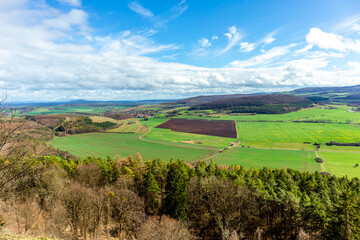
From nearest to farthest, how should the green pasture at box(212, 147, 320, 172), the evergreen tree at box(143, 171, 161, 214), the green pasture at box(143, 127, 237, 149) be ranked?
the evergreen tree at box(143, 171, 161, 214), the green pasture at box(212, 147, 320, 172), the green pasture at box(143, 127, 237, 149)

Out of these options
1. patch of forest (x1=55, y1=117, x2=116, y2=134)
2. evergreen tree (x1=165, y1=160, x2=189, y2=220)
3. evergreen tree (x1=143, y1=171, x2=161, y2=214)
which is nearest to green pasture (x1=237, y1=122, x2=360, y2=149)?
evergreen tree (x1=165, y1=160, x2=189, y2=220)

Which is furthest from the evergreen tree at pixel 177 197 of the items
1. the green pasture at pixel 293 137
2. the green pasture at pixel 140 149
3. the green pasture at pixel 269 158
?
the green pasture at pixel 293 137

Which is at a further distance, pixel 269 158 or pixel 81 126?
pixel 81 126

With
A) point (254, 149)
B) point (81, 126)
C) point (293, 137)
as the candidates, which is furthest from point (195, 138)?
point (81, 126)

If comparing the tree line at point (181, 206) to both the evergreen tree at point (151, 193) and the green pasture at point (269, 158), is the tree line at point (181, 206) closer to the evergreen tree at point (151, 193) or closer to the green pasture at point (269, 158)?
the evergreen tree at point (151, 193)

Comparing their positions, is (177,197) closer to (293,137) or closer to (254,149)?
(254,149)

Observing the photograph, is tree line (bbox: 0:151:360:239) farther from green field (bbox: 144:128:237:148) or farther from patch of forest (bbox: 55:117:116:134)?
patch of forest (bbox: 55:117:116:134)
